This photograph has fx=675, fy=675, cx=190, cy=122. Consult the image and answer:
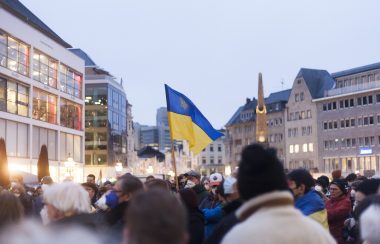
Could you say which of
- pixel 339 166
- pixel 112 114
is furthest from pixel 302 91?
pixel 112 114

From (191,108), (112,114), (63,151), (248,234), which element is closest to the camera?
(248,234)

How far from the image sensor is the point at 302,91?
94562 millimetres

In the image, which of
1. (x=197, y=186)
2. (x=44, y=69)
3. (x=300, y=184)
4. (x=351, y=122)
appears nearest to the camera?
(x=300, y=184)

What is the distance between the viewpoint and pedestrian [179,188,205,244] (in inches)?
330

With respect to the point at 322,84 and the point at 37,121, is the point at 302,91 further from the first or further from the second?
the point at 37,121

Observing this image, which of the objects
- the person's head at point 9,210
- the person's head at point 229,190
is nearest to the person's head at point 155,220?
the person's head at point 9,210

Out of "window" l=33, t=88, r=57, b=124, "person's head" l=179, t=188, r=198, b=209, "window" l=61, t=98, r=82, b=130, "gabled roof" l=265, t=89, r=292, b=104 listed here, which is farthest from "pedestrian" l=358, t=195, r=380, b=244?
Answer: "gabled roof" l=265, t=89, r=292, b=104

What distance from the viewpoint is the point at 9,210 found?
5.69 m

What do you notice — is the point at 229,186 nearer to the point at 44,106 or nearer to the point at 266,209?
the point at 266,209

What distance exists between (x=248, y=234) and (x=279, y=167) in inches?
21.0

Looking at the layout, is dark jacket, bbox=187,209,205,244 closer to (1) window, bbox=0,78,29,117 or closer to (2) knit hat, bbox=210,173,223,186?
(2) knit hat, bbox=210,173,223,186

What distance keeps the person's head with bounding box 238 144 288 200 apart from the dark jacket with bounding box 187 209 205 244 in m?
4.37

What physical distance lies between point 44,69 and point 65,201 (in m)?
44.1

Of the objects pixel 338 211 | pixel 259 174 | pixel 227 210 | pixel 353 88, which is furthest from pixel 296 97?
pixel 259 174
